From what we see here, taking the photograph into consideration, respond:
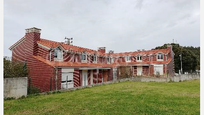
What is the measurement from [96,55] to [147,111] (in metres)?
22.4

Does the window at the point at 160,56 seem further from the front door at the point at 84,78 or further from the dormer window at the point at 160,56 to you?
the front door at the point at 84,78

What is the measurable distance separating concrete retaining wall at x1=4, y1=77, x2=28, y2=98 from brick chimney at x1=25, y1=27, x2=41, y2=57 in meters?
7.53

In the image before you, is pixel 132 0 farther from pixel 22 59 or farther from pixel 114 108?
pixel 22 59

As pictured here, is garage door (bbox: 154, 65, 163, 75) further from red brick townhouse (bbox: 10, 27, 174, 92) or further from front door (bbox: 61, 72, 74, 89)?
front door (bbox: 61, 72, 74, 89)

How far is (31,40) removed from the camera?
19594 mm

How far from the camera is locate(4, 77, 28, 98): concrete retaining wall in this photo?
11.5 meters

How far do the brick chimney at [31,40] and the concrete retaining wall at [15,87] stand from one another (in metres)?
7.53

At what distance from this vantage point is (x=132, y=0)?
530 inches

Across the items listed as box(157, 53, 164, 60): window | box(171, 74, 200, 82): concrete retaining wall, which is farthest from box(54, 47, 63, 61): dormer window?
box(157, 53, 164, 60): window

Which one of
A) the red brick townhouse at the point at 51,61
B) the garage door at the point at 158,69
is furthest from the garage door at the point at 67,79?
the garage door at the point at 158,69

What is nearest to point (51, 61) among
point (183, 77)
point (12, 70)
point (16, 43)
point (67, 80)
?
point (67, 80)

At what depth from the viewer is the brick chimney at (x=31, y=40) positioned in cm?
1936

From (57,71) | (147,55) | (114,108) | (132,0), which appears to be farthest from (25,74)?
(147,55)

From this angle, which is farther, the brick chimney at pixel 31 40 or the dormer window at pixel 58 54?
the dormer window at pixel 58 54
